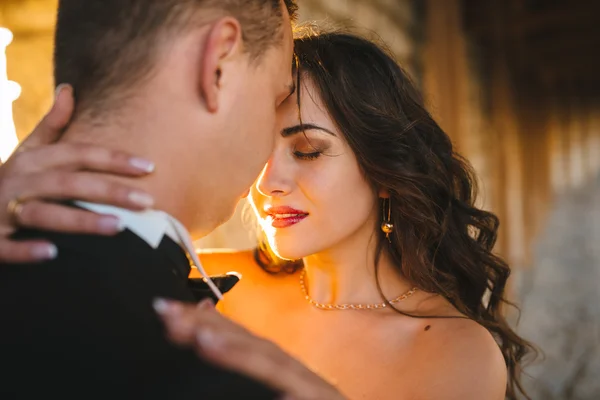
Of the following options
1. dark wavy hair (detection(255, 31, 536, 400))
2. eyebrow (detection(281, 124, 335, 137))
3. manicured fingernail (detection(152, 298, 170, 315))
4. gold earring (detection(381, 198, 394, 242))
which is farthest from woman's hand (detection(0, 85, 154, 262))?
gold earring (detection(381, 198, 394, 242))

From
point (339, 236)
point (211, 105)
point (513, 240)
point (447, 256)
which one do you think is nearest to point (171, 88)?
point (211, 105)

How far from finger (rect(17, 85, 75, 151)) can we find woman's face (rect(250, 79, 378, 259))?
31.3 inches

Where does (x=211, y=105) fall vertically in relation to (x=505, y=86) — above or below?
above

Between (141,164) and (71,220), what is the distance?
5.1 inches

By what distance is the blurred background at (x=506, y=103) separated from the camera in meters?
2.40

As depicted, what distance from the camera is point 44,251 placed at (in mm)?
838

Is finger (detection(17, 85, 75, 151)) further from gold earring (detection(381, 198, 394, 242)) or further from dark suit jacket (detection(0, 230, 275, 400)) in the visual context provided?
gold earring (detection(381, 198, 394, 242))

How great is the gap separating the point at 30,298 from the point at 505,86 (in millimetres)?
9249

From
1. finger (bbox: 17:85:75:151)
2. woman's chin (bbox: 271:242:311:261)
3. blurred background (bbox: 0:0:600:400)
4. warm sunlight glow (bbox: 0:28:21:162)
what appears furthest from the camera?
blurred background (bbox: 0:0:600:400)

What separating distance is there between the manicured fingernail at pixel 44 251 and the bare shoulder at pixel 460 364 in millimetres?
1201

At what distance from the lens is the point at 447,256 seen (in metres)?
2.15

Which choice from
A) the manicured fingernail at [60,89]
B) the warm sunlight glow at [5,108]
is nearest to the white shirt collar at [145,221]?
the manicured fingernail at [60,89]

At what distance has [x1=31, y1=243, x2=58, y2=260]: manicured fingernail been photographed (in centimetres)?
84

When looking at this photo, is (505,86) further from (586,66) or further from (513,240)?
(586,66)
